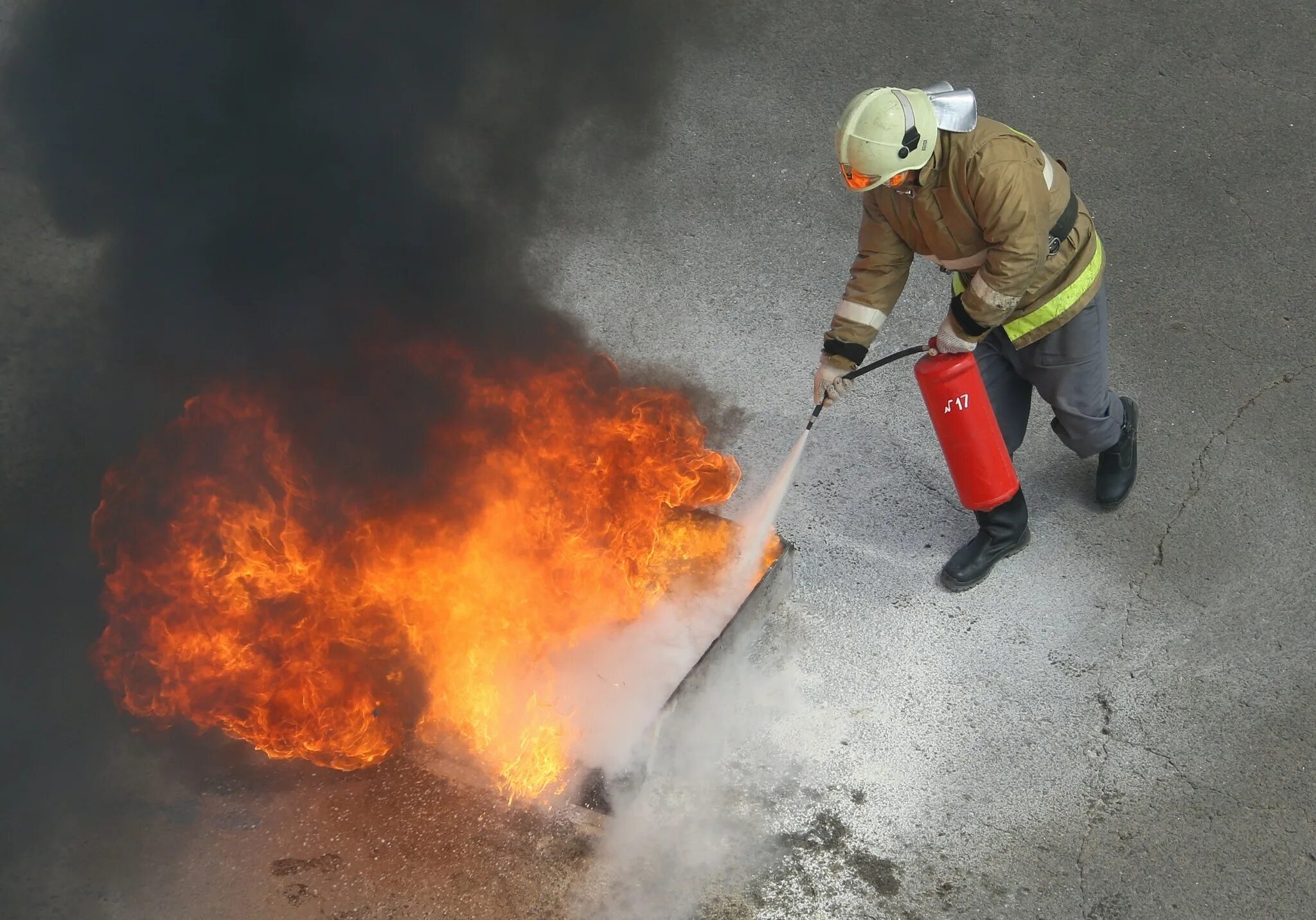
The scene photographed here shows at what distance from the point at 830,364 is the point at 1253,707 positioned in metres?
1.91

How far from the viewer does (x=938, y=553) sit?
13.8 feet

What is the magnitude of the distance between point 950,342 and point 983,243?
356mm

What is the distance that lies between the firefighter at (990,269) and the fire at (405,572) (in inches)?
36.0

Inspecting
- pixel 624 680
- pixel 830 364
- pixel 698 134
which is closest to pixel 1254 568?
pixel 830 364

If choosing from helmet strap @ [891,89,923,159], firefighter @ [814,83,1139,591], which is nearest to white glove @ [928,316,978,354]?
firefighter @ [814,83,1139,591]

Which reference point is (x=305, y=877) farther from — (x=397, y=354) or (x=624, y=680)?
(x=397, y=354)

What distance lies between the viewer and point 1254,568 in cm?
402

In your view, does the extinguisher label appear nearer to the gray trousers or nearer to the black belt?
the gray trousers

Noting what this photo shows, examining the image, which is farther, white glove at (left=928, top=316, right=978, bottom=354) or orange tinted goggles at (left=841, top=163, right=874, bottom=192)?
white glove at (left=928, top=316, right=978, bottom=354)

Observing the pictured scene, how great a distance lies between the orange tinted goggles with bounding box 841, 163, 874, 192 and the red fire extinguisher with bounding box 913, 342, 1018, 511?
75 centimetres

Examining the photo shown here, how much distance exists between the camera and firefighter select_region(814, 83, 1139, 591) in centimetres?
311

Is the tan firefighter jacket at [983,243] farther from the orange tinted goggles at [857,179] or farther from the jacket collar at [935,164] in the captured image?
the orange tinted goggles at [857,179]

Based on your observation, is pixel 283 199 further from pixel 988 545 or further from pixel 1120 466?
pixel 1120 466

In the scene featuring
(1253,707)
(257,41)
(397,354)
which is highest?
(257,41)
